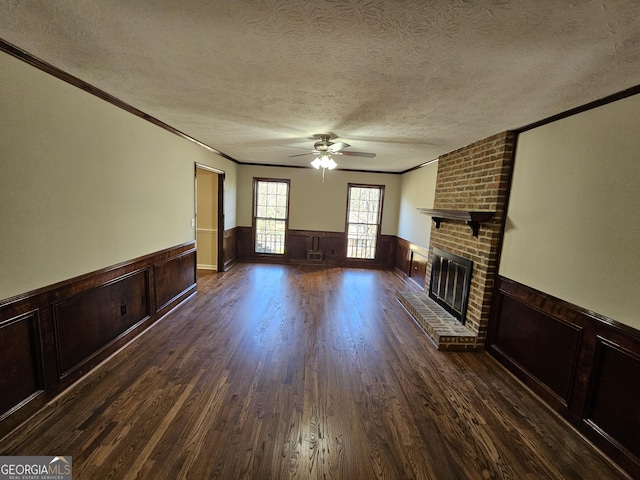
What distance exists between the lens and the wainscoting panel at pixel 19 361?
1.72m

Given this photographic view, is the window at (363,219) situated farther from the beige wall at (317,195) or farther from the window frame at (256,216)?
the window frame at (256,216)

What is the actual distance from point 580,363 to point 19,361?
13.0 ft

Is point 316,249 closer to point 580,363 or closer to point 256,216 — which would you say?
point 256,216

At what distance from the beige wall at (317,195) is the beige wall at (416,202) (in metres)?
0.31

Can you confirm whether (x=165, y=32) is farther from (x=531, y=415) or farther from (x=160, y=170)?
(x=531, y=415)

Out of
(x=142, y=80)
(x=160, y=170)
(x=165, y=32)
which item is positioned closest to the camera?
(x=165, y=32)

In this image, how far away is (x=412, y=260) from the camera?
5.70 m

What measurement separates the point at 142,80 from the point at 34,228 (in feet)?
4.25

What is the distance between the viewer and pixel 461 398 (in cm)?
232

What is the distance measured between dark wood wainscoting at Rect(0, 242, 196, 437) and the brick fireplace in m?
3.40

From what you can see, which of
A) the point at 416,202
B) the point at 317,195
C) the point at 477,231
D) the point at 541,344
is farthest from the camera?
the point at 317,195

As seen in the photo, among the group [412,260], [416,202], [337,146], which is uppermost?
[337,146]

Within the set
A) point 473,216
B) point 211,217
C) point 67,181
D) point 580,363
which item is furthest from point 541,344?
Answer: point 211,217

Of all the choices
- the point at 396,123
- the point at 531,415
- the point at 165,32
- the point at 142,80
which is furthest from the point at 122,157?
the point at 531,415
